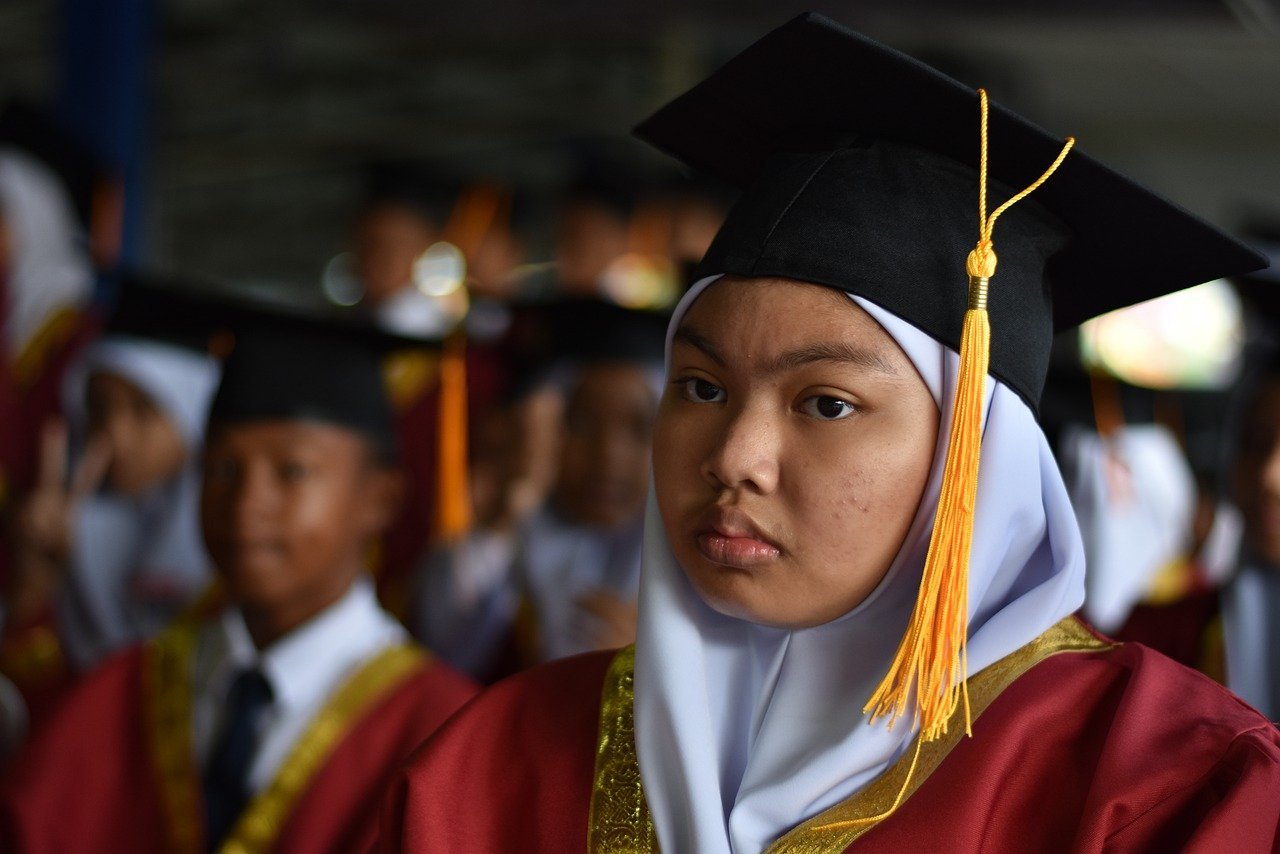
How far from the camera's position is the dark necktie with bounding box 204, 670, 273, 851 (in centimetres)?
252

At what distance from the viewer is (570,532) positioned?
3.79m

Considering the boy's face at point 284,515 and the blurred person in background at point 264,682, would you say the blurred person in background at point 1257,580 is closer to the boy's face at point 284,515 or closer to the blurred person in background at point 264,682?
the blurred person in background at point 264,682

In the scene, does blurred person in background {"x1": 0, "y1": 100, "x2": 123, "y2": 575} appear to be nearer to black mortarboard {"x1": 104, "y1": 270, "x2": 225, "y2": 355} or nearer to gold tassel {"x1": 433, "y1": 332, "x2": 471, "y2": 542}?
black mortarboard {"x1": 104, "y1": 270, "x2": 225, "y2": 355}

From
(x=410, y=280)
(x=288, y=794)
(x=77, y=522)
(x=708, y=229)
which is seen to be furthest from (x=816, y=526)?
(x=708, y=229)

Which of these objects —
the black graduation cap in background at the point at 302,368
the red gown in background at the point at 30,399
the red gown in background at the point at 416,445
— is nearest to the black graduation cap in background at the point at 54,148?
the red gown in background at the point at 30,399

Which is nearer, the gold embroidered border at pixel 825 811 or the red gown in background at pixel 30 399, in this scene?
the gold embroidered border at pixel 825 811

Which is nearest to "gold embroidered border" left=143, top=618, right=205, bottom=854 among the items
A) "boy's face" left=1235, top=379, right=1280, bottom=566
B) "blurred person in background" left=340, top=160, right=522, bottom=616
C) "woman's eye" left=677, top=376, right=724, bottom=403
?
"woman's eye" left=677, top=376, right=724, bottom=403

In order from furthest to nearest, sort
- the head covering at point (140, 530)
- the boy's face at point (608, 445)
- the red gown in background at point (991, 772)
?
the head covering at point (140, 530), the boy's face at point (608, 445), the red gown in background at point (991, 772)

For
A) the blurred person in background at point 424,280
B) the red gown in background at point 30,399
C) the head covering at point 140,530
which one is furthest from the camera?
the blurred person in background at point 424,280

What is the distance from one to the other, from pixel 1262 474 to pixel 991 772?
1818mm

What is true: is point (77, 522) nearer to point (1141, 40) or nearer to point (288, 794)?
point (288, 794)

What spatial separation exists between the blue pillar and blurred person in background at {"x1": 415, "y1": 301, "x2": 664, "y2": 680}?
3.91m

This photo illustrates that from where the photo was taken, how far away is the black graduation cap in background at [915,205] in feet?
5.03

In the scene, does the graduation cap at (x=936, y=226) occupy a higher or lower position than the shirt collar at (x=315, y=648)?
higher
